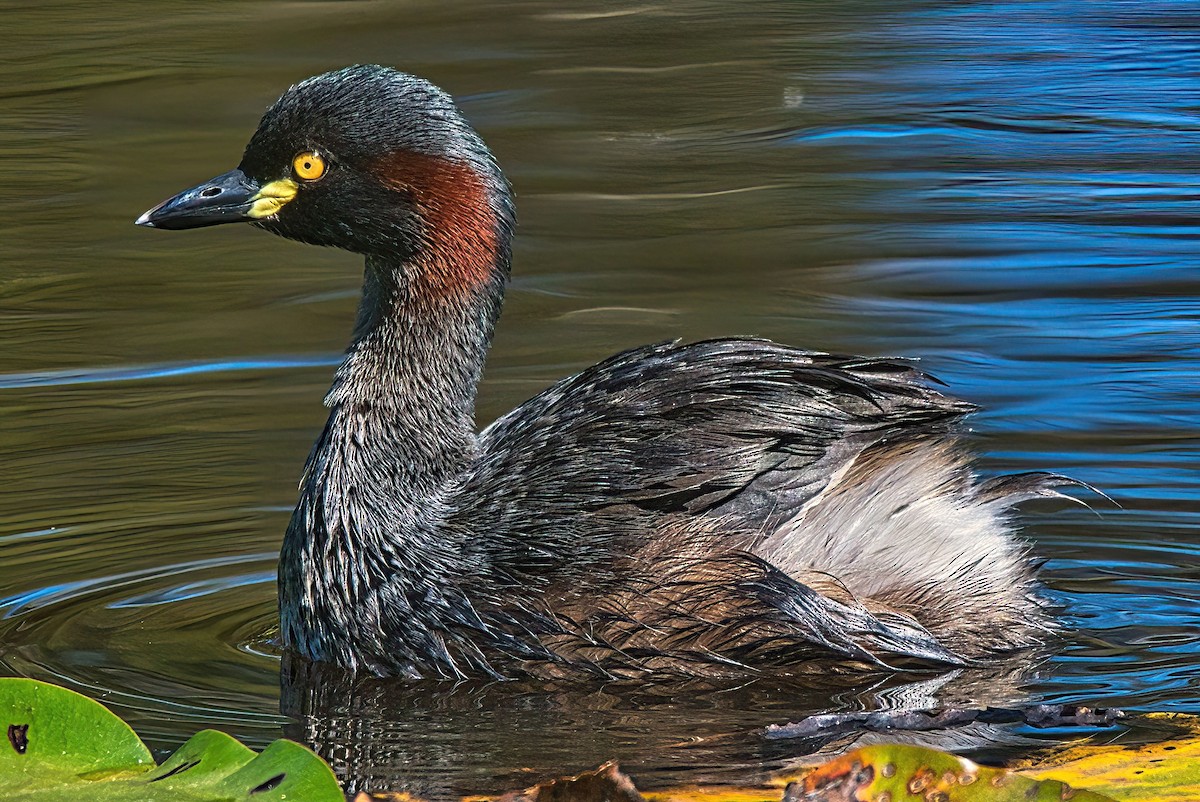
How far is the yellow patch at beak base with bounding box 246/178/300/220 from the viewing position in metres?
5.65

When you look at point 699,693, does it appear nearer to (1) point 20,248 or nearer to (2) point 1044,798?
(2) point 1044,798

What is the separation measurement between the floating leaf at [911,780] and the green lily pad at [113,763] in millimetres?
861

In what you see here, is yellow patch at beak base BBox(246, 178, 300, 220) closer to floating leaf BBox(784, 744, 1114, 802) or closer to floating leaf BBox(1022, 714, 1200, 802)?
floating leaf BBox(1022, 714, 1200, 802)

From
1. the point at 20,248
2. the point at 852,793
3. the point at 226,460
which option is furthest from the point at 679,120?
the point at 852,793

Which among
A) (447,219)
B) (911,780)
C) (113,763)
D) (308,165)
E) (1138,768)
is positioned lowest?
(1138,768)

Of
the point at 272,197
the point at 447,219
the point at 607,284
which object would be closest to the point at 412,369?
the point at 447,219

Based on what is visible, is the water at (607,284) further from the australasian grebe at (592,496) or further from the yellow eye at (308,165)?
the yellow eye at (308,165)

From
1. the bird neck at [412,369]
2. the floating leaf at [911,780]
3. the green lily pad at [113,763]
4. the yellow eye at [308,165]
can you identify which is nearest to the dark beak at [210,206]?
the yellow eye at [308,165]

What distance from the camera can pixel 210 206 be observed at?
18.5 feet

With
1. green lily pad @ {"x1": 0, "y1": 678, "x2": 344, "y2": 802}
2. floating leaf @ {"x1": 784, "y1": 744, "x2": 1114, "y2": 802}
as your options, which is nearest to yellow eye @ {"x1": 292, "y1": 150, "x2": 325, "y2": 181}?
green lily pad @ {"x1": 0, "y1": 678, "x2": 344, "y2": 802}

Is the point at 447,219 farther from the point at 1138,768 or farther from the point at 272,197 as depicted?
the point at 1138,768

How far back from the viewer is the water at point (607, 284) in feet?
16.6

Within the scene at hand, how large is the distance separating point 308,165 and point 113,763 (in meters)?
2.67

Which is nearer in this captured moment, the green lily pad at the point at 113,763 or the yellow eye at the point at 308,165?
the green lily pad at the point at 113,763
